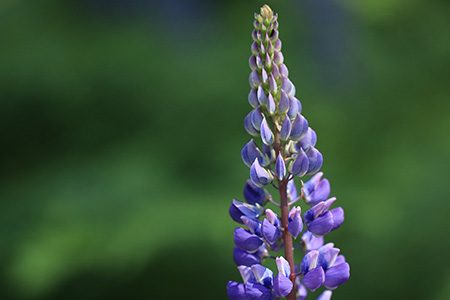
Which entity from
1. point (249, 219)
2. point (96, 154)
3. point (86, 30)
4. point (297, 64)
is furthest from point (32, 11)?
point (249, 219)

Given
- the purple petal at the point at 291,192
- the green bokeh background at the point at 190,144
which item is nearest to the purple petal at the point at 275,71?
the purple petal at the point at 291,192

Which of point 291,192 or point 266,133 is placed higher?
point 266,133

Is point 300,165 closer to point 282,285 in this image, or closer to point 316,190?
point 316,190

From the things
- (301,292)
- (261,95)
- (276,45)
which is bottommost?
(301,292)

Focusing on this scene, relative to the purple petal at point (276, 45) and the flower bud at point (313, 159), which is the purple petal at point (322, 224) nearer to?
the flower bud at point (313, 159)

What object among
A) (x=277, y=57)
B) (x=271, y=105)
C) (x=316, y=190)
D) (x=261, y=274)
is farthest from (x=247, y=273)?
(x=277, y=57)

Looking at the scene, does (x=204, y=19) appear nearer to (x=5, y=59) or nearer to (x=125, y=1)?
(x=125, y=1)

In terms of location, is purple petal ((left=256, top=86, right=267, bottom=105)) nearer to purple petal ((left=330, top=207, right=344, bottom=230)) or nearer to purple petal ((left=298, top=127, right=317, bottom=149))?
purple petal ((left=298, top=127, right=317, bottom=149))
